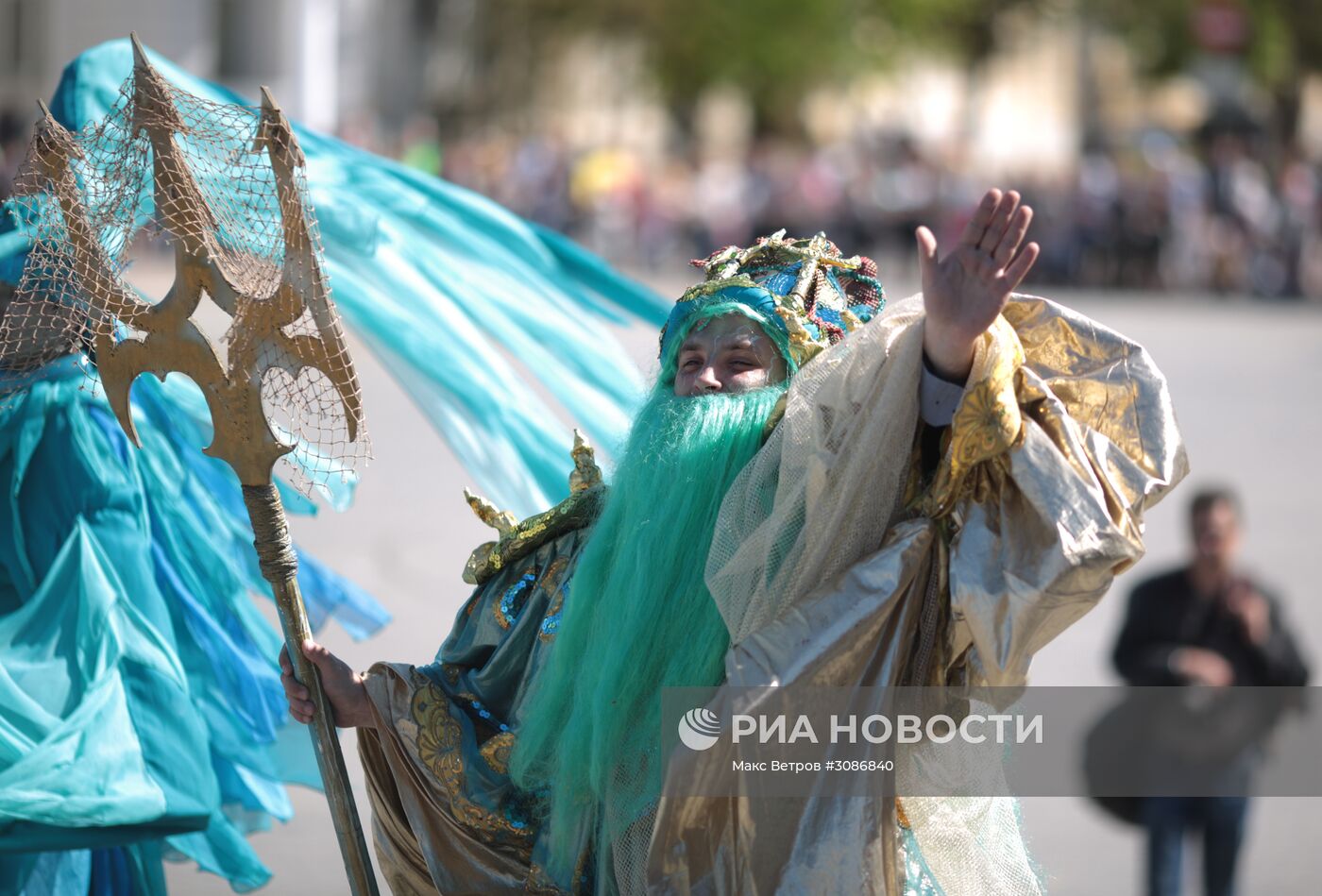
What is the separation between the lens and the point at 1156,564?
6.85 m

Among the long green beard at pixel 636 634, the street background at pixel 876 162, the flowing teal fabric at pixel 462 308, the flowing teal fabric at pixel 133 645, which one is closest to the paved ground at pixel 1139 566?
the street background at pixel 876 162

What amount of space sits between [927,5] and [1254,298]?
1222 cm

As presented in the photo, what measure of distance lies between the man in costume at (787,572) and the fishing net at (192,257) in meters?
0.44

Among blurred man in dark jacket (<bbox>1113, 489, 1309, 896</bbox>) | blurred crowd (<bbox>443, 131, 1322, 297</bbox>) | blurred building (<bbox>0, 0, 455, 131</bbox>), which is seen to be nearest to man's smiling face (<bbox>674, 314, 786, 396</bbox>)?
blurred man in dark jacket (<bbox>1113, 489, 1309, 896</bbox>)

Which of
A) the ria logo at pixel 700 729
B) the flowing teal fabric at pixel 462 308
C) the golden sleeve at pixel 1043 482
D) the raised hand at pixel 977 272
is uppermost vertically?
the flowing teal fabric at pixel 462 308

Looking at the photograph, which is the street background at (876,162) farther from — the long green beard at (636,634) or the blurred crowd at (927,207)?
the long green beard at (636,634)

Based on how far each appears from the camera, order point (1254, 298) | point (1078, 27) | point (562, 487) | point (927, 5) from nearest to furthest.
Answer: point (562, 487) → point (1254, 298) → point (927, 5) → point (1078, 27)

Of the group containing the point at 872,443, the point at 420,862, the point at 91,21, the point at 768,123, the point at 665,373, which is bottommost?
the point at 420,862

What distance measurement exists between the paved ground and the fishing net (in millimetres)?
1710

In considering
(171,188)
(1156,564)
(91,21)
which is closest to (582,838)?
(171,188)

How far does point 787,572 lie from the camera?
8.13 feet

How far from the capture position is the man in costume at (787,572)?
7.72 ft

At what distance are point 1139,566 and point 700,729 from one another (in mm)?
4626

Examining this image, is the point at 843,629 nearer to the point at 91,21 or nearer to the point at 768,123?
the point at 91,21
